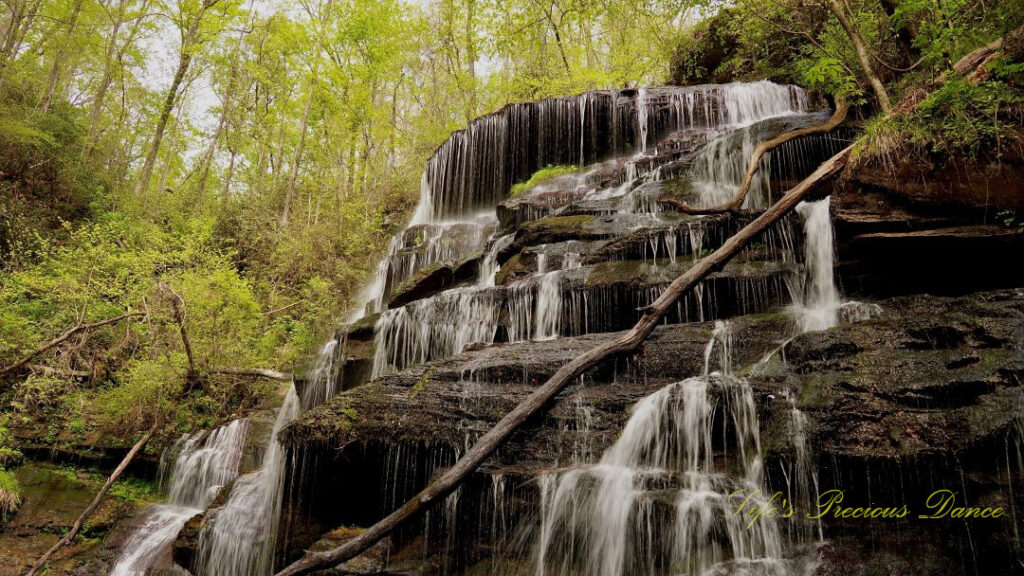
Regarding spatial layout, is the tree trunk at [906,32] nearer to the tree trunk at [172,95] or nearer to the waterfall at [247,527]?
the waterfall at [247,527]

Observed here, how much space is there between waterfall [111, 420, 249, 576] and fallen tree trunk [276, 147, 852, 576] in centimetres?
425

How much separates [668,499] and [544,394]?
142 centimetres

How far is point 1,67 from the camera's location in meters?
12.9

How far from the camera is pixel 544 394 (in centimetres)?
469

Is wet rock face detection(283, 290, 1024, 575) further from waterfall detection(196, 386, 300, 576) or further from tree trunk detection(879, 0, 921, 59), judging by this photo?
tree trunk detection(879, 0, 921, 59)

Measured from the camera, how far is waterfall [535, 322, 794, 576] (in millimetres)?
3498

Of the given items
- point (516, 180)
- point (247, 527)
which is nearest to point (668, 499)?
point (247, 527)

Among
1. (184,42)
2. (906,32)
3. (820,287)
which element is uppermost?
(184,42)

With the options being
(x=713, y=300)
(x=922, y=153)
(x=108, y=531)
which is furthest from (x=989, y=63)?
(x=108, y=531)

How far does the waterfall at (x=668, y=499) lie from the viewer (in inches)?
138

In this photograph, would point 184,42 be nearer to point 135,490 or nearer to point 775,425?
point 135,490

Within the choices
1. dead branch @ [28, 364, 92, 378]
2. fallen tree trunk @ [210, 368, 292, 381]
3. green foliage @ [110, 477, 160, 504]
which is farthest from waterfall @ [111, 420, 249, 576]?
dead branch @ [28, 364, 92, 378]

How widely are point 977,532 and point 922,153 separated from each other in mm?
4380

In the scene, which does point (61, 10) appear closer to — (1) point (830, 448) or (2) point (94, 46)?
(2) point (94, 46)
